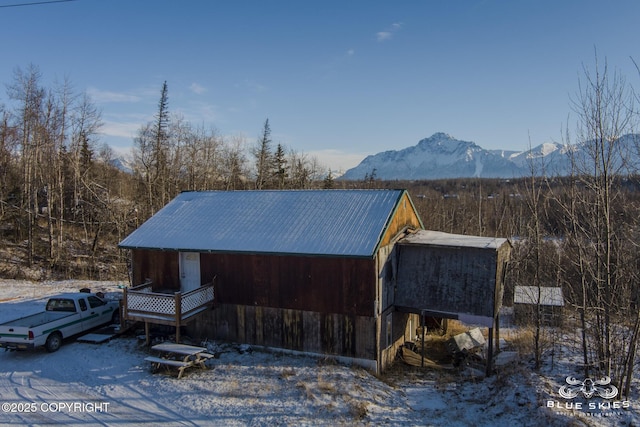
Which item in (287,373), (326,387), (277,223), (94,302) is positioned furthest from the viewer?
(94,302)

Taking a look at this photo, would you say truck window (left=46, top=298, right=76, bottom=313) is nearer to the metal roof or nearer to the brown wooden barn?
the brown wooden barn

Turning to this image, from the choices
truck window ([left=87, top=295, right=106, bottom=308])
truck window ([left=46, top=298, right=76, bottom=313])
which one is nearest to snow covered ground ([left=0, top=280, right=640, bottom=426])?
truck window ([left=46, top=298, right=76, bottom=313])

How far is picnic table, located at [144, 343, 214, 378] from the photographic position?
13.2 m

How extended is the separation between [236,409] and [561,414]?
28.6 ft

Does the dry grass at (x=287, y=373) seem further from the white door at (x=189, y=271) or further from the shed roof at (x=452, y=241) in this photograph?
the shed roof at (x=452, y=241)

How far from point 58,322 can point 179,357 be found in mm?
5135

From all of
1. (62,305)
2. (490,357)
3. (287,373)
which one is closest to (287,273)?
(287,373)

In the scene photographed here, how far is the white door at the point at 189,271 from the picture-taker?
54.9 feet

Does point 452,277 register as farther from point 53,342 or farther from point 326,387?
point 53,342

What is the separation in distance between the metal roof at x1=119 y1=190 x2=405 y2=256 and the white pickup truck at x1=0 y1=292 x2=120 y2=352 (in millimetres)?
2758

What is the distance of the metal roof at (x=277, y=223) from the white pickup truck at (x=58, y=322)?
2758 mm

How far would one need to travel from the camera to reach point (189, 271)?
1688 cm

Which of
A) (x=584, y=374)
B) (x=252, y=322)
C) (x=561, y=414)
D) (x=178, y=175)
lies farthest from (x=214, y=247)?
(x=178, y=175)

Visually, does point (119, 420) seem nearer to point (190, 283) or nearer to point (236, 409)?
point (236, 409)
